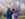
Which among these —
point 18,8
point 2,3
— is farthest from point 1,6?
point 18,8

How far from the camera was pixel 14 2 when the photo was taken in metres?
1.27

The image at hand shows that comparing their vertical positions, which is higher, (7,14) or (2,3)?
(2,3)

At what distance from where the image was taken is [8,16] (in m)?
1.27

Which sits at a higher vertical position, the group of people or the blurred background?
the blurred background

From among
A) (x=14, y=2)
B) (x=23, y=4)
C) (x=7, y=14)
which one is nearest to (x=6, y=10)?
(x=7, y=14)

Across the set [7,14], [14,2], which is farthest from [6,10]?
[14,2]

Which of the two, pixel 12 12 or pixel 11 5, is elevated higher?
pixel 11 5

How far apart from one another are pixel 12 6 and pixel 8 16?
162 millimetres

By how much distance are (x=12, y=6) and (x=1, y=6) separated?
0.17 meters

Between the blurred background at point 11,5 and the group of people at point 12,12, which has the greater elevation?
the blurred background at point 11,5

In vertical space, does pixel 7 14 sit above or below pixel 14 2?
below

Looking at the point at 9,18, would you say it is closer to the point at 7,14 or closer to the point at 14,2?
the point at 7,14

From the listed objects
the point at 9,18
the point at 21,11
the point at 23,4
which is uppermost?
the point at 23,4

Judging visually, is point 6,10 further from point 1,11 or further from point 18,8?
point 18,8
